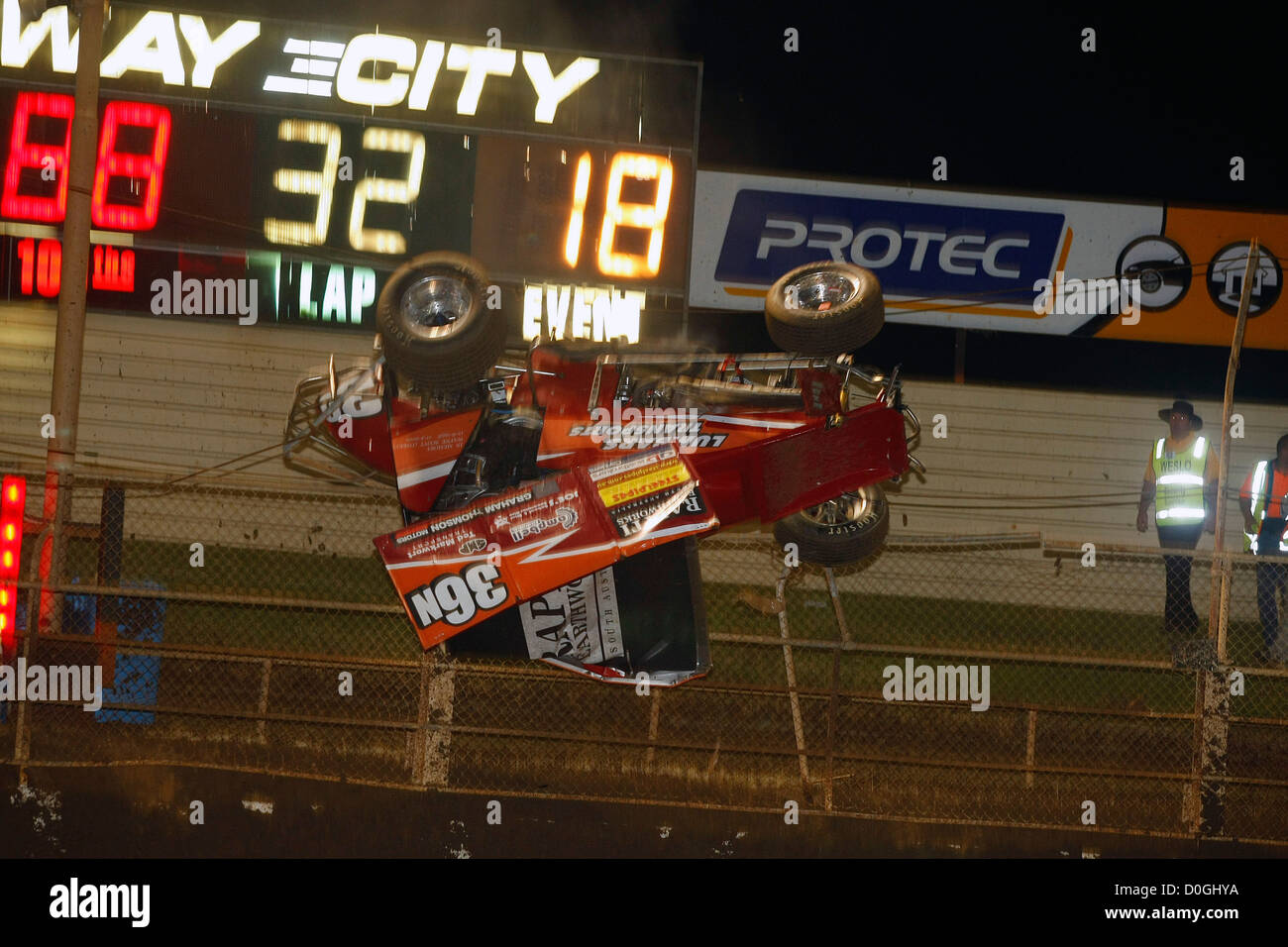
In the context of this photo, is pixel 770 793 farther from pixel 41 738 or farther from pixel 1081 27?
pixel 1081 27

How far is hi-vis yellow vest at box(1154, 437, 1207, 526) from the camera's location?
966cm

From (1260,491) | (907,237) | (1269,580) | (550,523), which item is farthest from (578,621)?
(907,237)

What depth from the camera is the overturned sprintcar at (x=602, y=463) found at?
22.0ft

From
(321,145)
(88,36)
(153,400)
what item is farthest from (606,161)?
(153,400)

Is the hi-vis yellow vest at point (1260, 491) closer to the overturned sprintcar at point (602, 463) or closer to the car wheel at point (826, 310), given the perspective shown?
the overturned sprintcar at point (602, 463)

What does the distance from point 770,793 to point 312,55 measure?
292 inches

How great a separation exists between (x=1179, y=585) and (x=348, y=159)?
745 centimetres

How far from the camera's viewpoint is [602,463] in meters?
6.81

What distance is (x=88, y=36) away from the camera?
26.6 feet

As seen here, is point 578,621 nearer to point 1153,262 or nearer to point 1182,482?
point 1182,482

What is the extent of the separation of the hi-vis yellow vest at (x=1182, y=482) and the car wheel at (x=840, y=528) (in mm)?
3340

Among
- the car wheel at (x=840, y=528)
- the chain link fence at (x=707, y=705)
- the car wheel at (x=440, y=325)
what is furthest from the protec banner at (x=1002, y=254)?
the car wheel at (x=440, y=325)

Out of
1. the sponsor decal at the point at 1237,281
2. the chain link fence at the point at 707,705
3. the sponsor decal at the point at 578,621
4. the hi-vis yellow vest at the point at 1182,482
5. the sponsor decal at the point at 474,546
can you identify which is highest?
the sponsor decal at the point at 1237,281

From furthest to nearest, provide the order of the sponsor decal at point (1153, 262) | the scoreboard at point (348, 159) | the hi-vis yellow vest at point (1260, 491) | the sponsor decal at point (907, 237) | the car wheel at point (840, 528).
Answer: the sponsor decal at point (1153, 262) < the sponsor decal at point (907, 237) < the scoreboard at point (348, 159) < the hi-vis yellow vest at point (1260, 491) < the car wheel at point (840, 528)
